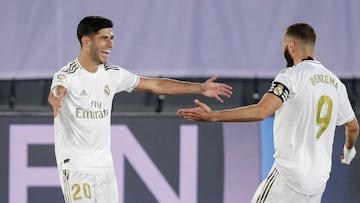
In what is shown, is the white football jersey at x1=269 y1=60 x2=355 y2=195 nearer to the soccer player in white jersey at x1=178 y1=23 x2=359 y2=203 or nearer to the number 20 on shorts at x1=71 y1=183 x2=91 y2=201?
the soccer player in white jersey at x1=178 y1=23 x2=359 y2=203

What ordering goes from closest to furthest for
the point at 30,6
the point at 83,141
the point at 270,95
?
the point at 270,95 < the point at 83,141 < the point at 30,6

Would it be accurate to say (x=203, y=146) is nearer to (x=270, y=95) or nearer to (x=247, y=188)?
(x=247, y=188)

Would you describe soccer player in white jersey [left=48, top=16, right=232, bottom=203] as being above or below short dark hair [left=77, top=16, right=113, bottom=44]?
below

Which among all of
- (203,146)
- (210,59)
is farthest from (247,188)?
(210,59)

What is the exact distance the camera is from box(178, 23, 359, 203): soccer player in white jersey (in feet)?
19.2

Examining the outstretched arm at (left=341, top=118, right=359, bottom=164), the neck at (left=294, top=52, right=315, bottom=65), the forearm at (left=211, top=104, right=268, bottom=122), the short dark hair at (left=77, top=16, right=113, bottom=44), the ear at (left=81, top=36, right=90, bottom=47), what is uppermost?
the short dark hair at (left=77, top=16, right=113, bottom=44)

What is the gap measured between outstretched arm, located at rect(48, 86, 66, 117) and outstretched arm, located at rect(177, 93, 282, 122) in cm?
66

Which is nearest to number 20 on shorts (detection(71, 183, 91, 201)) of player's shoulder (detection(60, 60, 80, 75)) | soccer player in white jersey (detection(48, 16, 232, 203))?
soccer player in white jersey (detection(48, 16, 232, 203))

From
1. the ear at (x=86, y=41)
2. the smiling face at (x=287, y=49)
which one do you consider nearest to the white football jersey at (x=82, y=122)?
the ear at (x=86, y=41)

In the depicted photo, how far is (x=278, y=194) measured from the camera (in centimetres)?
600

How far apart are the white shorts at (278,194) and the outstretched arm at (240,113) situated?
20.5 inches

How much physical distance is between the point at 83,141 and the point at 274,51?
2329mm

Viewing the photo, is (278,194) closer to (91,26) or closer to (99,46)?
(99,46)

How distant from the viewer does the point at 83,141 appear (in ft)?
20.1
